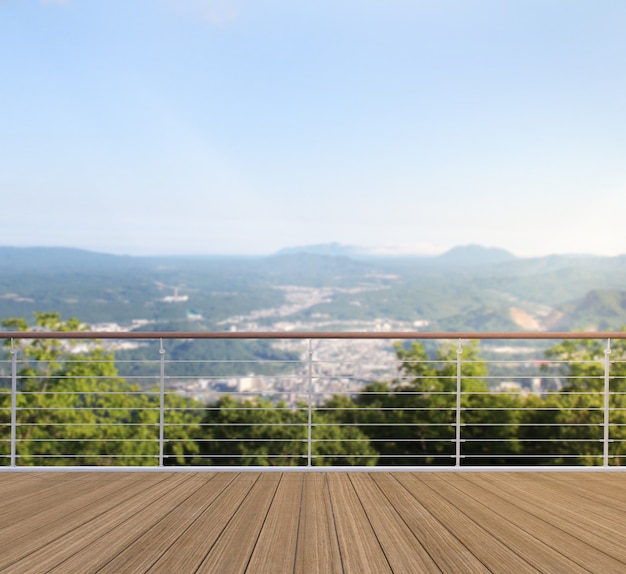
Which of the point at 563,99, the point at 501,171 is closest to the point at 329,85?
the point at 501,171

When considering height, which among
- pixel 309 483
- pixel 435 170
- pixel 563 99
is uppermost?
pixel 563 99

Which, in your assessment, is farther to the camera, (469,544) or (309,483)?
(309,483)

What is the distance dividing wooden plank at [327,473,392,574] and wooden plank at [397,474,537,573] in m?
0.28

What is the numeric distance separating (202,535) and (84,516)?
542 millimetres

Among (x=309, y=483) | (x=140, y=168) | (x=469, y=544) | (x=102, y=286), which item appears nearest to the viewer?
(x=469, y=544)

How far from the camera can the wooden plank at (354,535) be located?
73.8 inches

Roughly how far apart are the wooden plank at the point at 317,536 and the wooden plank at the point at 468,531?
0.40 meters

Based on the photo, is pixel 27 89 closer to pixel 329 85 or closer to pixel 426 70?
pixel 329 85

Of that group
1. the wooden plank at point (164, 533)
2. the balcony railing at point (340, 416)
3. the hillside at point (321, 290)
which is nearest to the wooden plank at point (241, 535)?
the wooden plank at point (164, 533)

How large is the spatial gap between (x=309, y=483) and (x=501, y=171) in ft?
63.6

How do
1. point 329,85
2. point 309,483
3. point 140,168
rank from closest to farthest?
1. point 309,483
2. point 329,85
3. point 140,168

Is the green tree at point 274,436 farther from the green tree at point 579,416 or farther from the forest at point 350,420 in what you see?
the green tree at point 579,416

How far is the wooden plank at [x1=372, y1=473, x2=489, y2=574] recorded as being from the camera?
6.15 ft

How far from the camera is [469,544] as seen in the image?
2.05 m
